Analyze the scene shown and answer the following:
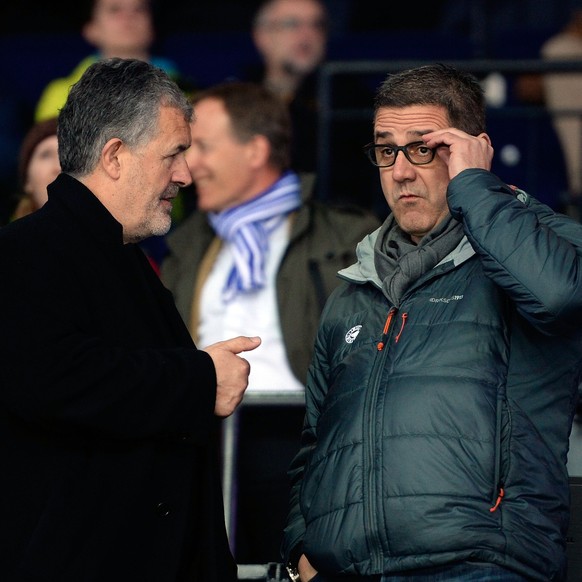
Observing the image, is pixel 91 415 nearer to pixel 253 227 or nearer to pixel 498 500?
pixel 498 500

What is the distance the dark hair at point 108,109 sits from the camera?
3098 mm

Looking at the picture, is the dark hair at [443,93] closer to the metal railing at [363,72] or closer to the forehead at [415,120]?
→ the forehead at [415,120]

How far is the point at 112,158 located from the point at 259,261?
7.30 feet

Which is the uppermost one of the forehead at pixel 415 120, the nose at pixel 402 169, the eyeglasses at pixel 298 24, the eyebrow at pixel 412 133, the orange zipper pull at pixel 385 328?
the forehead at pixel 415 120

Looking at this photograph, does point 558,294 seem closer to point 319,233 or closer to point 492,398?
point 492,398

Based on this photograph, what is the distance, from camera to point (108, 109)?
122 inches

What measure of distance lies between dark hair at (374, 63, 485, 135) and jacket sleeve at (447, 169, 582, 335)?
347 mm

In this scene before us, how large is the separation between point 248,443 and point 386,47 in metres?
3.76

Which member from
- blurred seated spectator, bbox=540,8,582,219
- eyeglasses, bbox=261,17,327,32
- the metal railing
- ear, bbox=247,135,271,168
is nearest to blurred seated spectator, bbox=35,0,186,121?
eyeglasses, bbox=261,17,327,32

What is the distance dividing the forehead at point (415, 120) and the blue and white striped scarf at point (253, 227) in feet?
6.81

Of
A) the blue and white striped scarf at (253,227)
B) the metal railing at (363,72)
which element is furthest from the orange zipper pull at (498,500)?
the metal railing at (363,72)

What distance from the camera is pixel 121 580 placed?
294 cm

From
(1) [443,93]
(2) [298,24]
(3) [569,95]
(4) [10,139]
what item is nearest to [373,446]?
(1) [443,93]

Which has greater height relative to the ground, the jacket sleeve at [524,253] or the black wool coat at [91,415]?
the jacket sleeve at [524,253]
